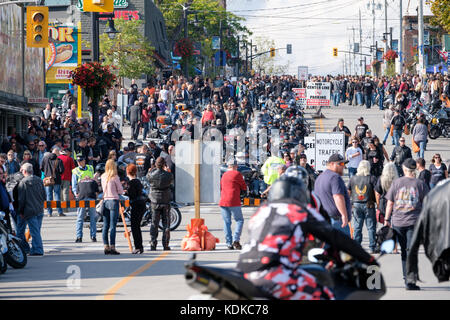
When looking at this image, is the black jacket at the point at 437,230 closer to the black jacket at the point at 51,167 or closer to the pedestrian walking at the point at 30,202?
the pedestrian walking at the point at 30,202

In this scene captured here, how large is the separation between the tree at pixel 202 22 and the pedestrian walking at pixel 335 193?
5833 cm

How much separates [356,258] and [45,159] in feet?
62.1

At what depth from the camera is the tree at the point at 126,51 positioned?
49250 mm

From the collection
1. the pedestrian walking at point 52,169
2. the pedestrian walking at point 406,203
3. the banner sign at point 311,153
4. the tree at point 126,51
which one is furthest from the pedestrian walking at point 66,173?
the tree at point 126,51

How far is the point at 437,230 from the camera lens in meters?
7.12

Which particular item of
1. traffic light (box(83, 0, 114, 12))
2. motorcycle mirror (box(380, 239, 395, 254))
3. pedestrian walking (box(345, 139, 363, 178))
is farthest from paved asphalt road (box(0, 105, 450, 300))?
traffic light (box(83, 0, 114, 12))

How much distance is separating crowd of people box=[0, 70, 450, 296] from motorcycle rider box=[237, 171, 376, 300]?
2295mm

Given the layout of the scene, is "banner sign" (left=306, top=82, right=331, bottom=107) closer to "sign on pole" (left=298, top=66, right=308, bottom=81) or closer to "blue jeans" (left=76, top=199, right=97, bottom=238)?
"blue jeans" (left=76, top=199, right=97, bottom=238)

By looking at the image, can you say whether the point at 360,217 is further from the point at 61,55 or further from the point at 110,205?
the point at 61,55

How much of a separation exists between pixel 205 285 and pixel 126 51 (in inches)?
1835

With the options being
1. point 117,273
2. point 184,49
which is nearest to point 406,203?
point 117,273

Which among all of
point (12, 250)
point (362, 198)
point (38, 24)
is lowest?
point (12, 250)
